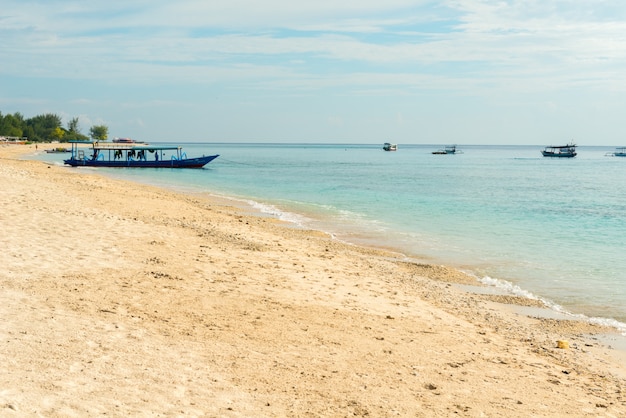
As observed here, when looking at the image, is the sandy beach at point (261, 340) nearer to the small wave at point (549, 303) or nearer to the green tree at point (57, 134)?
the small wave at point (549, 303)

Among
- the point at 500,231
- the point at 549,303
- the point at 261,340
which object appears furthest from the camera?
the point at 500,231

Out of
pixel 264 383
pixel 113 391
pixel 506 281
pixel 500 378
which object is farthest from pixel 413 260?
pixel 113 391

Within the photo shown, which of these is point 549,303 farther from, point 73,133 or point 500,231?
point 73,133

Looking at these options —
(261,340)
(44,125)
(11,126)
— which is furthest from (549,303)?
(44,125)

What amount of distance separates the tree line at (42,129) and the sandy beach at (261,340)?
474ft

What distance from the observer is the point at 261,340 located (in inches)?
311

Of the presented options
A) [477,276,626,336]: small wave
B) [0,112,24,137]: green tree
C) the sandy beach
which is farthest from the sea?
[0,112,24,137]: green tree

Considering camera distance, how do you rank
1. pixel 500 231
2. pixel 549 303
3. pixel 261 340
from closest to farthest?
1. pixel 261 340
2. pixel 549 303
3. pixel 500 231

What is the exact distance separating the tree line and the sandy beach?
474 ft

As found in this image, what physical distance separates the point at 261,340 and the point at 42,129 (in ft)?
551

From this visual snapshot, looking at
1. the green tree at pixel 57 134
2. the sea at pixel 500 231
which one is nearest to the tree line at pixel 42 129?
the green tree at pixel 57 134

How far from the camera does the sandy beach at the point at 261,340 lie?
238 inches

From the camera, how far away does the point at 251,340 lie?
25.8ft

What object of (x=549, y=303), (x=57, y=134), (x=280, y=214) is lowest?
(x=549, y=303)
